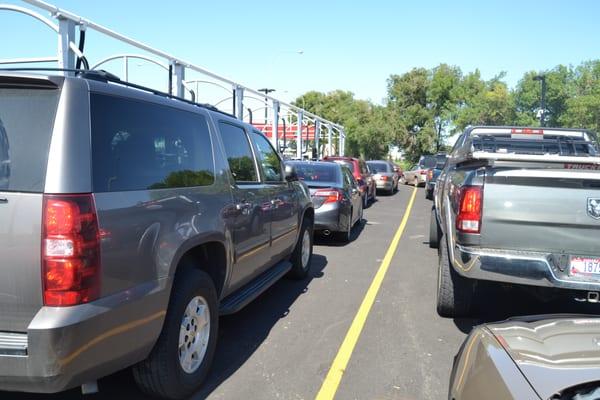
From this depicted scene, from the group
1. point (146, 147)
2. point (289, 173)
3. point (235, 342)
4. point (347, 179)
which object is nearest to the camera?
point (146, 147)

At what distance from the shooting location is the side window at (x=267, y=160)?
5.54 metres

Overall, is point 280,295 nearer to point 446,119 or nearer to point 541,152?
point 541,152

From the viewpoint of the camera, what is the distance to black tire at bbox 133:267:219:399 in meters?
3.30

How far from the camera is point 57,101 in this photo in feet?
8.82

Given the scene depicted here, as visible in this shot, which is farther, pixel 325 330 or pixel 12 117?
pixel 325 330

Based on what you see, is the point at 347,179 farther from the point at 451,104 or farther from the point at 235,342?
the point at 451,104

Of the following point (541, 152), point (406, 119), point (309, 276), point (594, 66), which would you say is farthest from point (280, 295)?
point (594, 66)

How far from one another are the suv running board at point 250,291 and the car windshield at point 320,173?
3873 mm

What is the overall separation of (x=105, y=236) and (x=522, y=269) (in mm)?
3305

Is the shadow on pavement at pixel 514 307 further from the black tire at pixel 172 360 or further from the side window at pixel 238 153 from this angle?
the black tire at pixel 172 360

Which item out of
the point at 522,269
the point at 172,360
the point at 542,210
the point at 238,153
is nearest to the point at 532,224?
the point at 542,210

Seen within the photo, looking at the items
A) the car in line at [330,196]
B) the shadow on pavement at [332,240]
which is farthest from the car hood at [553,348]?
the shadow on pavement at [332,240]

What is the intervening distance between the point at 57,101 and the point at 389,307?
4.35 metres

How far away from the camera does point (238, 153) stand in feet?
16.0
